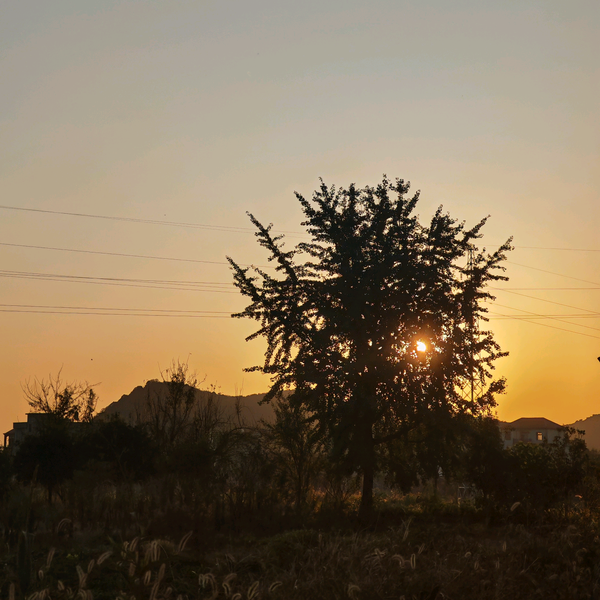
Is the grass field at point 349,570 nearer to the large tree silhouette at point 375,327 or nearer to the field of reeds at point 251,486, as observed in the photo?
the field of reeds at point 251,486

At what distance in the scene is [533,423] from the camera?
133m

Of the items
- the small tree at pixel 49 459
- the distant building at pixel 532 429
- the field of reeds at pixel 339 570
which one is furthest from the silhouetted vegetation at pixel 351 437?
the distant building at pixel 532 429

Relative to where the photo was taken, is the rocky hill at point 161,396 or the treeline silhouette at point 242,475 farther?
the rocky hill at point 161,396

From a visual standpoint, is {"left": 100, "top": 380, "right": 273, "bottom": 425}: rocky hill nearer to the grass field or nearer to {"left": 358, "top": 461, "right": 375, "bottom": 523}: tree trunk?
{"left": 358, "top": 461, "right": 375, "bottom": 523}: tree trunk

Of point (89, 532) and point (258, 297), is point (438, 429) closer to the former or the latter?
point (258, 297)

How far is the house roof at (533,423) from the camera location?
130125 mm

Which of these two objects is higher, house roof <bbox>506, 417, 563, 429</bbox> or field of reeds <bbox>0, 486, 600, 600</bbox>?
house roof <bbox>506, 417, 563, 429</bbox>

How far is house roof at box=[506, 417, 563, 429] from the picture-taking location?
→ 130m

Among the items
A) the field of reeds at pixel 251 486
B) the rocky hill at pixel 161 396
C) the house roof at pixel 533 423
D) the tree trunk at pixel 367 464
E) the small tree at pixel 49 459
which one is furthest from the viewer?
the house roof at pixel 533 423

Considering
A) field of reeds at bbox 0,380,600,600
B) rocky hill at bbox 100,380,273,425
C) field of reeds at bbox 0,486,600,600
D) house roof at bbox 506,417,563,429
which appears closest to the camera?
field of reeds at bbox 0,486,600,600

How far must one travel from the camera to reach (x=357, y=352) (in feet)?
91.2

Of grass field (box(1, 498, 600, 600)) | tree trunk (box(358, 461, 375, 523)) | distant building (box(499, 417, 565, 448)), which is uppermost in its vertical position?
distant building (box(499, 417, 565, 448))

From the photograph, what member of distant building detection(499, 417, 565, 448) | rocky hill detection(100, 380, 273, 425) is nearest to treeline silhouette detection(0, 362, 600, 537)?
rocky hill detection(100, 380, 273, 425)

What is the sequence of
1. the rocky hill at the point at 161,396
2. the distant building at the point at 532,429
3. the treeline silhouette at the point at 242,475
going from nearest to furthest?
1. the treeline silhouette at the point at 242,475
2. the rocky hill at the point at 161,396
3. the distant building at the point at 532,429
